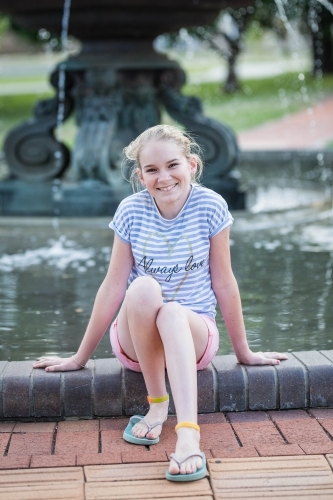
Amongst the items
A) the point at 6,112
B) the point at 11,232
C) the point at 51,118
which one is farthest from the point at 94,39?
the point at 6,112

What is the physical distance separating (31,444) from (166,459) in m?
0.48

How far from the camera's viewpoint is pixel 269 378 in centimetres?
367

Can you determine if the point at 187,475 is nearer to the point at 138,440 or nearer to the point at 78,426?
the point at 138,440

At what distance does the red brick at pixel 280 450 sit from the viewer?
126 inches

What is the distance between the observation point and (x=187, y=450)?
3.09 m

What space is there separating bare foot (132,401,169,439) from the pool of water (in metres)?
0.87

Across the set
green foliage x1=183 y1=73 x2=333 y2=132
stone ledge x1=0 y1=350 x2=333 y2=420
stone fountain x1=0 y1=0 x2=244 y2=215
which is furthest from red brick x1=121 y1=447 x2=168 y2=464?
green foliage x1=183 y1=73 x2=333 y2=132

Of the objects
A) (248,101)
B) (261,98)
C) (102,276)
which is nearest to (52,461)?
(102,276)

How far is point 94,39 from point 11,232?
7.33ft

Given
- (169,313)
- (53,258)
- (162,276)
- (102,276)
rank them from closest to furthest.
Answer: (169,313), (162,276), (102,276), (53,258)

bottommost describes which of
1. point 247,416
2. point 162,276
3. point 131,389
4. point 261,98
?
point 261,98

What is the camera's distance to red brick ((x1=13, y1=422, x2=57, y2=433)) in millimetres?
3506

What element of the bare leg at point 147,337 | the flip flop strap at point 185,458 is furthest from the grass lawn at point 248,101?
the flip flop strap at point 185,458

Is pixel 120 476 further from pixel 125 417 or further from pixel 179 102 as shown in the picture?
pixel 179 102
